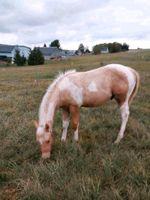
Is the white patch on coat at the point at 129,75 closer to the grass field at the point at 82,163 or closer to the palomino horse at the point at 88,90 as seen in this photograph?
the palomino horse at the point at 88,90

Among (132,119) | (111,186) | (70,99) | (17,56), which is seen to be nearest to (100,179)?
(111,186)

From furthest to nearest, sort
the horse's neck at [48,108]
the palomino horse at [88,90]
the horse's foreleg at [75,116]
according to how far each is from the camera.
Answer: the horse's foreleg at [75,116], the palomino horse at [88,90], the horse's neck at [48,108]

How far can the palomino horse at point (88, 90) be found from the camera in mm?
5307

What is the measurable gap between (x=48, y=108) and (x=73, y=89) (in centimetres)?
70

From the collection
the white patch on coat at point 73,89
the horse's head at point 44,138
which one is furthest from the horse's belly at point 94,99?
the horse's head at point 44,138

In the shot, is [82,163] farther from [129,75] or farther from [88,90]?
[129,75]

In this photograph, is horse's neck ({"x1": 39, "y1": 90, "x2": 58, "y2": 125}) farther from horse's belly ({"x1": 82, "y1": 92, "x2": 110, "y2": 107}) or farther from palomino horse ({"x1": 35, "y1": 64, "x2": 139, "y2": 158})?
horse's belly ({"x1": 82, "y1": 92, "x2": 110, "y2": 107})

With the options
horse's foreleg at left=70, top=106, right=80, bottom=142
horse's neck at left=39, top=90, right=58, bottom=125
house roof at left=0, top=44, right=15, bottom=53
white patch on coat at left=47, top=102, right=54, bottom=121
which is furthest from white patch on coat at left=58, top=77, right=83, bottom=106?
house roof at left=0, top=44, right=15, bottom=53

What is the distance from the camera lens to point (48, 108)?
5.00 meters

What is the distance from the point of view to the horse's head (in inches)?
186

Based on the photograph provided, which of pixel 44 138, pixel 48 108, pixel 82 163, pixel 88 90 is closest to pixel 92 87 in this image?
pixel 88 90

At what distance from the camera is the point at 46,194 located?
12.0ft

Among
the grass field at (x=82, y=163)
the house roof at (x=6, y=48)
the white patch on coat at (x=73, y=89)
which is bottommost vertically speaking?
the grass field at (x=82, y=163)

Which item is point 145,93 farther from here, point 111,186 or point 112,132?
point 111,186
